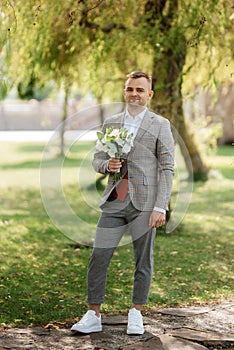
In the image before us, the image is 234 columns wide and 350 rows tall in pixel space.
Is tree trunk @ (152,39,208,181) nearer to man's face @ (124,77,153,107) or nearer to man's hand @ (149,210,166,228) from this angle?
man's face @ (124,77,153,107)

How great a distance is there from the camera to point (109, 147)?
4688 millimetres

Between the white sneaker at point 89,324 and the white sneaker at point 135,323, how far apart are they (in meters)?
0.21

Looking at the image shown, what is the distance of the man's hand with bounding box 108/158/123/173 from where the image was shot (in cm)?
469

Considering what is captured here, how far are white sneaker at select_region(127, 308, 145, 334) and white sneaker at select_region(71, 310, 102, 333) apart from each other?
21cm

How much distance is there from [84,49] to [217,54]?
1.68 meters

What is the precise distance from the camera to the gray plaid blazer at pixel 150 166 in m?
4.75

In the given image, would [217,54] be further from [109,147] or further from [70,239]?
[109,147]

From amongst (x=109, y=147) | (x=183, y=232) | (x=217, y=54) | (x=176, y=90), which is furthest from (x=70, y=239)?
(x=109, y=147)

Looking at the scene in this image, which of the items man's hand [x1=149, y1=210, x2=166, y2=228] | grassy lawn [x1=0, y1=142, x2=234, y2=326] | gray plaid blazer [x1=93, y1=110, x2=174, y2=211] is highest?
gray plaid blazer [x1=93, y1=110, x2=174, y2=211]

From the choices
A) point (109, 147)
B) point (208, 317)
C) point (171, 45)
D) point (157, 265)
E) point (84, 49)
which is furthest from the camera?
point (84, 49)

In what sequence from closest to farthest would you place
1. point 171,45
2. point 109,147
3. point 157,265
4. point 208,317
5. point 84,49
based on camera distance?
point 109,147, point 208,317, point 157,265, point 171,45, point 84,49

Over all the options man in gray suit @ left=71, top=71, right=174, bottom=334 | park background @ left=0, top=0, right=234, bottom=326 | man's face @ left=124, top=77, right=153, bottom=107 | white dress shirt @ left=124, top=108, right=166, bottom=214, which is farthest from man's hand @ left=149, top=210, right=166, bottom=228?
park background @ left=0, top=0, right=234, bottom=326

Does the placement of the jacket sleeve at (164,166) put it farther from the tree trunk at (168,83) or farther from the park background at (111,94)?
the tree trunk at (168,83)

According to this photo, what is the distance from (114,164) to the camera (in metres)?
4.70
